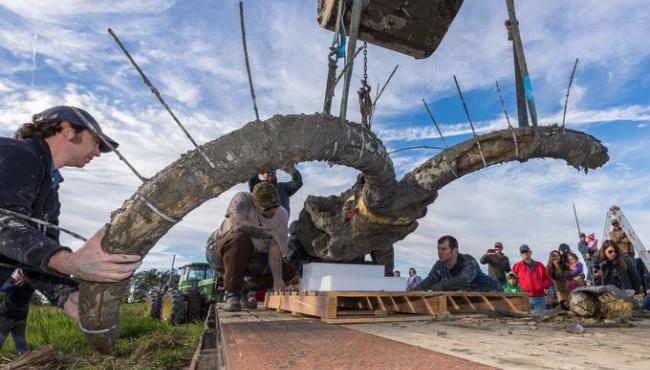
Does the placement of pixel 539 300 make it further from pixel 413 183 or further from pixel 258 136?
pixel 258 136

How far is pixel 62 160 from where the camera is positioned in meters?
2.53

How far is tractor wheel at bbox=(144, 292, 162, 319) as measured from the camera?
9.06m

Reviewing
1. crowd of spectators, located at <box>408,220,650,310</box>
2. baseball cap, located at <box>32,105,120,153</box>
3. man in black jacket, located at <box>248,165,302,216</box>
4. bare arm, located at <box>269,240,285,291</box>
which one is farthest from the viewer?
man in black jacket, located at <box>248,165,302,216</box>

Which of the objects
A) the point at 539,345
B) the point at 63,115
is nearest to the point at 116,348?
the point at 63,115

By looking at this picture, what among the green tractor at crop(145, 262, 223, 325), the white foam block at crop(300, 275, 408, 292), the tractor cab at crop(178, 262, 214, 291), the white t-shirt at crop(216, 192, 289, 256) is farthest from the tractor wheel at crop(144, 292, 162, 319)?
the white foam block at crop(300, 275, 408, 292)

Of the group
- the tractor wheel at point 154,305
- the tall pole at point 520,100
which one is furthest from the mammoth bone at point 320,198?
the tractor wheel at point 154,305

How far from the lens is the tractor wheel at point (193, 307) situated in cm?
843

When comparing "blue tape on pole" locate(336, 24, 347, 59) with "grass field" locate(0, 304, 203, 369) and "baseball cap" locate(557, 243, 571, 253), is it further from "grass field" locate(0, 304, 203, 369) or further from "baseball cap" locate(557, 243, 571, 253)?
"baseball cap" locate(557, 243, 571, 253)

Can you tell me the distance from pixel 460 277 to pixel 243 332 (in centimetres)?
338

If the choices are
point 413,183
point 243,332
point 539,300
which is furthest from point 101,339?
point 539,300

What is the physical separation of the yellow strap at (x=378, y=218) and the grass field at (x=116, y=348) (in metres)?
2.51

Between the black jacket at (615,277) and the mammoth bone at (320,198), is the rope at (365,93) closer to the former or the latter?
the mammoth bone at (320,198)

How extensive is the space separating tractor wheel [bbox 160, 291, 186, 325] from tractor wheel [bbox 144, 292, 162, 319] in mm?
563

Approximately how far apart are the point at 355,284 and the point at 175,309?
5946 millimetres
